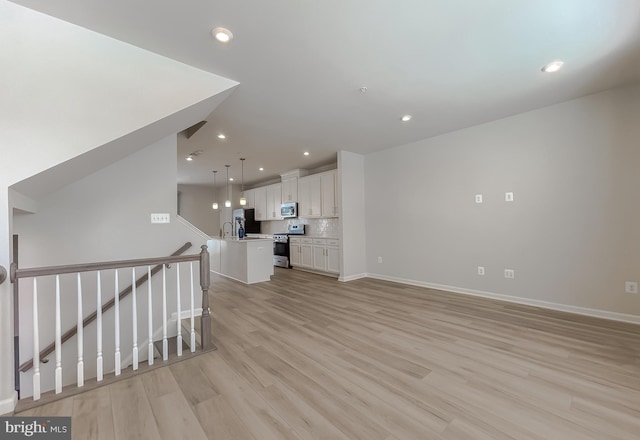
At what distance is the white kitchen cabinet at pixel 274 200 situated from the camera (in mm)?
7520

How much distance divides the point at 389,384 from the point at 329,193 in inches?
173

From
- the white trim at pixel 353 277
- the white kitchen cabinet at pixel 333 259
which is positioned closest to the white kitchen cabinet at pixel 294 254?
the white kitchen cabinet at pixel 333 259

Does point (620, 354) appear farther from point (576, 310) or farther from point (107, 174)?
Answer: point (107, 174)

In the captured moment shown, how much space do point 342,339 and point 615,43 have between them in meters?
3.56

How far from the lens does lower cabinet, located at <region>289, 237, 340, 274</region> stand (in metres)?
5.82

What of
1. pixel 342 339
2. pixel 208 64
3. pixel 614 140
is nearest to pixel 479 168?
pixel 614 140

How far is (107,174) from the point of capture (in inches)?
120

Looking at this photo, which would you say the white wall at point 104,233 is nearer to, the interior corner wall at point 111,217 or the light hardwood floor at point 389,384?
the interior corner wall at point 111,217

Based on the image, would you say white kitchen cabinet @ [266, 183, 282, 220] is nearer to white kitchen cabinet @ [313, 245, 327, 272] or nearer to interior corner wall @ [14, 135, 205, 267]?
white kitchen cabinet @ [313, 245, 327, 272]

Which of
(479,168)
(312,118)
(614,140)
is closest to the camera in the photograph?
(614,140)

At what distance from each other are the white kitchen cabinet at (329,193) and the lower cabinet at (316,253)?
0.64 metres

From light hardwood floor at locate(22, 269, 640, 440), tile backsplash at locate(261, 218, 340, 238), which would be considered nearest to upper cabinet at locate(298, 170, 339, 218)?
tile backsplash at locate(261, 218, 340, 238)

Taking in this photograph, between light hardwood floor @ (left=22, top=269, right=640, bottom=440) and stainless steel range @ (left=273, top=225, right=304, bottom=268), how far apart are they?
12.6ft

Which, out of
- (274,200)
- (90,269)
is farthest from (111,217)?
(274,200)
